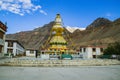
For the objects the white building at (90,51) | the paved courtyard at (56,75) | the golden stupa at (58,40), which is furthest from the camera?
the white building at (90,51)

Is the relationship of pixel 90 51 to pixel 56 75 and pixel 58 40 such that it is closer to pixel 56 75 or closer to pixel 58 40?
pixel 58 40

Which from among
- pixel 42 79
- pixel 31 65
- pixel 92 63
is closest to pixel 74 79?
pixel 42 79

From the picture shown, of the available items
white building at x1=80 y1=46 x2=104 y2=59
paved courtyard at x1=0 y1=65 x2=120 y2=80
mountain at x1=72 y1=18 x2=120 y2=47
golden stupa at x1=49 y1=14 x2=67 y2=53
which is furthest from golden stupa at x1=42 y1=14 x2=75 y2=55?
mountain at x1=72 y1=18 x2=120 y2=47

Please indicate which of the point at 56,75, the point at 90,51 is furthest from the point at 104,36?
the point at 56,75

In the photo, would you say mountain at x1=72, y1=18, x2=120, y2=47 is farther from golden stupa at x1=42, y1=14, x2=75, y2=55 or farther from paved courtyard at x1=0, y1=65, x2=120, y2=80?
paved courtyard at x1=0, y1=65, x2=120, y2=80

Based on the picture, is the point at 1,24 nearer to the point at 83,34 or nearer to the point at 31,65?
the point at 31,65

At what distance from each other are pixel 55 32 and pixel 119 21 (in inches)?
5103

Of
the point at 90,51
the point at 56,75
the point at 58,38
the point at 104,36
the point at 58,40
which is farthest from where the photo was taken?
the point at 104,36

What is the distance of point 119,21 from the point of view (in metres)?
158

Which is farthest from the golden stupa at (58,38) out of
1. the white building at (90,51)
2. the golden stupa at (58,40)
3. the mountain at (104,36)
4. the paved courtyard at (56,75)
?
the mountain at (104,36)

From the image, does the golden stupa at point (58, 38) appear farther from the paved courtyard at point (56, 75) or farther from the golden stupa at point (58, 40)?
the paved courtyard at point (56, 75)

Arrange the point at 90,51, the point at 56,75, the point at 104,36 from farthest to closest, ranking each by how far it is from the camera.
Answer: the point at 104,36, the point at 90,51, the point at 56,75

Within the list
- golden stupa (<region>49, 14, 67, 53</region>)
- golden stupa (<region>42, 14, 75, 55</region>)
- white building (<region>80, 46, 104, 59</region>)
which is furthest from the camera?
white building (<region>80, 46, 104, 59</region>)

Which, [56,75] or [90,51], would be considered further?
[90,51]
